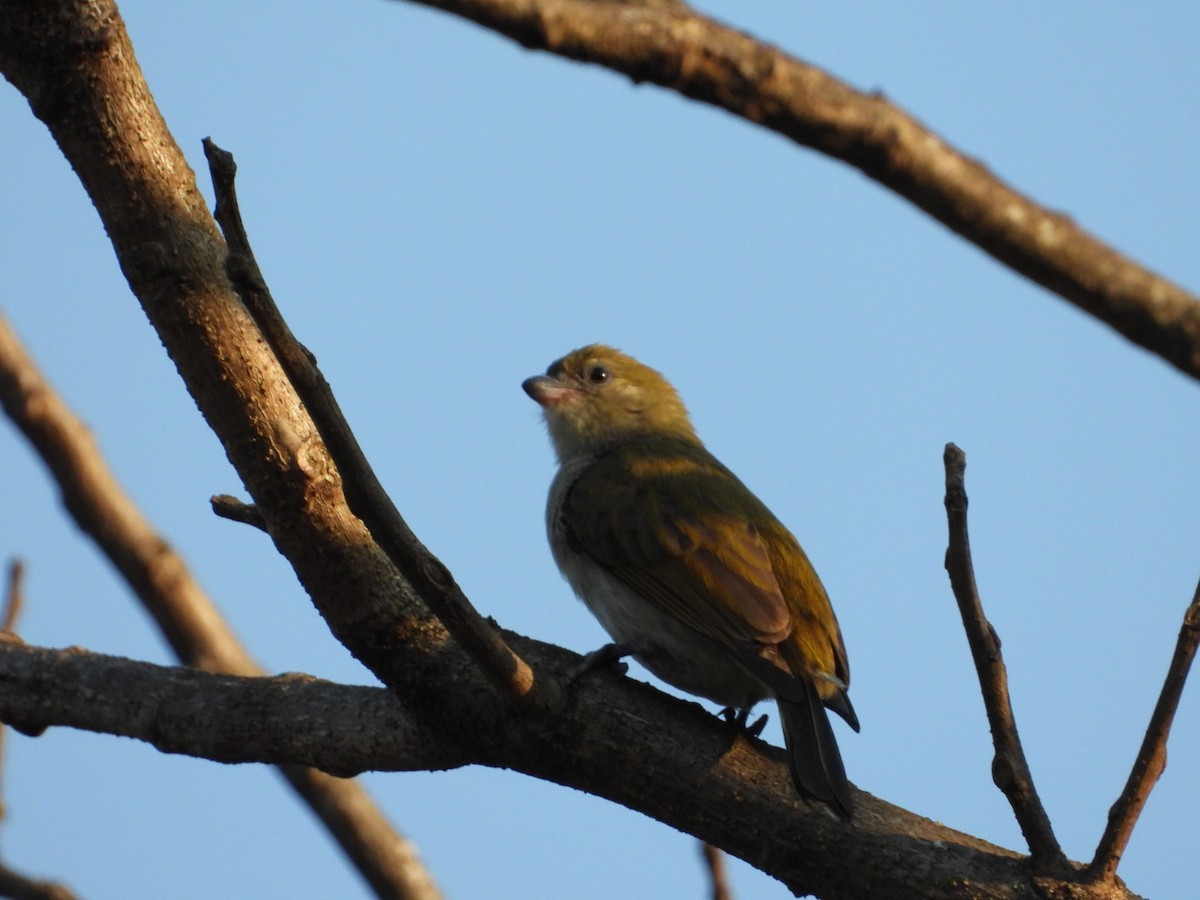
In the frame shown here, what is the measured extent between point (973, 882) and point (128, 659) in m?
2.53

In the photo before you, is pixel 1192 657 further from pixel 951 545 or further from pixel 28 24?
pixel 28 24

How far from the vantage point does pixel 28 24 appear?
296 centimetres

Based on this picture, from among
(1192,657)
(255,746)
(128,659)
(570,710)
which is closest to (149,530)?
(128,659)

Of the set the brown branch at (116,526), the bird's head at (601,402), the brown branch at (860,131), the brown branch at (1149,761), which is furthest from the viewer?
the bird's head at (601,402)

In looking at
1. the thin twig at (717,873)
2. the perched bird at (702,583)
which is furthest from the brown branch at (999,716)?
the thin twig at (717,873)

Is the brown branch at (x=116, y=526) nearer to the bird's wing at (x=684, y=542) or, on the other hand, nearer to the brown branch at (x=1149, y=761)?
the bird's wing at (x=684, y=542)

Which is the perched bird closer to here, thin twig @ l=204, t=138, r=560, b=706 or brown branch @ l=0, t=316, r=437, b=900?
thin twig @ l=204, t=138, r=560, b=706

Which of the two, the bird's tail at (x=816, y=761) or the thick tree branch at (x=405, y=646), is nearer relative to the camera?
the thick tree branch at (x=405, y=646)

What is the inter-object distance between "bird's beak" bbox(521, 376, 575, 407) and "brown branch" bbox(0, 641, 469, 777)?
315cm

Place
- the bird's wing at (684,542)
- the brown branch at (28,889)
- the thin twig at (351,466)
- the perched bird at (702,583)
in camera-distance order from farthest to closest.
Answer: the bird's wing at (684,542)
the perched bird at (702,583)
the brown branch at (28,889)
the thin twig at (351,466)

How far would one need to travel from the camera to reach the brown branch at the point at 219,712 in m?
3.85

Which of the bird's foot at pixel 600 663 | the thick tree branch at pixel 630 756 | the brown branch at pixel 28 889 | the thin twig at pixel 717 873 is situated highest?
the bird's foot at pixel 600 663

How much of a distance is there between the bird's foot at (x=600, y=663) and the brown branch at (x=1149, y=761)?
4.29 ft

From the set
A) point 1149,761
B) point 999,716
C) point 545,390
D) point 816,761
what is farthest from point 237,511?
point 545,390
